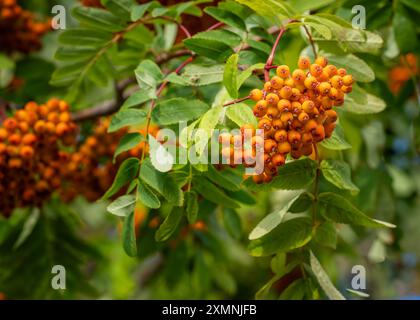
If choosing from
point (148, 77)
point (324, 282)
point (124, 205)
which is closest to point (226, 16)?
point (148, 77)

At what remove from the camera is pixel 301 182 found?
4.49 feet

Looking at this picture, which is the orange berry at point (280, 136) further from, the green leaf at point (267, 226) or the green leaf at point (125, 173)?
the green leaf at point (125, 173)

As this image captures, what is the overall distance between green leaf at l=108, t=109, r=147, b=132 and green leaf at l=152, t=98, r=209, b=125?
32 millimetres

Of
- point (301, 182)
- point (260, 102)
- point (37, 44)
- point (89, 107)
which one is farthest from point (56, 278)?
point (260, 102)

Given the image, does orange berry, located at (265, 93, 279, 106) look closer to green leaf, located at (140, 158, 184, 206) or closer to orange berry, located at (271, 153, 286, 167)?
orange berry, located at (271, 153, 286, 167)

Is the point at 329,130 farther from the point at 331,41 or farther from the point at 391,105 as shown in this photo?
the point at 391,105

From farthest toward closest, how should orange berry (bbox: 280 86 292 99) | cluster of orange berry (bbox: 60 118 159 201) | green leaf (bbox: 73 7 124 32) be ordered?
cluster of orange berry (bbox: 60 118 159 201)
green leaf (bbox: 73 7 124 32)
orange berry (bbox: 280 86 292 99)

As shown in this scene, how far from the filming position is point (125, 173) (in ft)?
4.58

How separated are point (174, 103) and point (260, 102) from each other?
9.3 inches

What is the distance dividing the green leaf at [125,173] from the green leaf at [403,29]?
0.70 meters

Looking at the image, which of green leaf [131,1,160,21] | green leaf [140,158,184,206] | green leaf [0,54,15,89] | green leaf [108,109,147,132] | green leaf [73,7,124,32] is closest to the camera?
green leaf [140,158,184,206]

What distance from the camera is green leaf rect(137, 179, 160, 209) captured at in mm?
1326

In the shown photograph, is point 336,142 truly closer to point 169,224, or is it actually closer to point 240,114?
point 240,114

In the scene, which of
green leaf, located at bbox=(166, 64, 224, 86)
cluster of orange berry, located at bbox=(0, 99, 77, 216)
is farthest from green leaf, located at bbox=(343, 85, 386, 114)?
cluster of orange berry, located at bbox=(0, 99, 77, 216)
